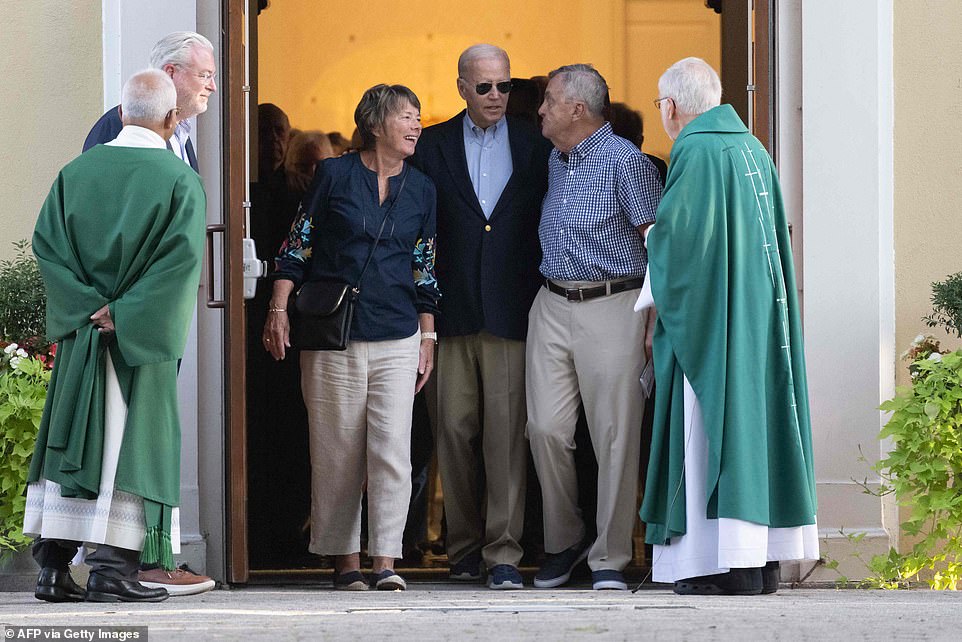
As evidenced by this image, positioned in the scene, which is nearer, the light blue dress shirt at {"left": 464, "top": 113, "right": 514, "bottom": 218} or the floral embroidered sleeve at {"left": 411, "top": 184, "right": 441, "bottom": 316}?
the floral embroidered sleeve at {"left": 411, "top": 184, "right": 441, "bottom": 316}

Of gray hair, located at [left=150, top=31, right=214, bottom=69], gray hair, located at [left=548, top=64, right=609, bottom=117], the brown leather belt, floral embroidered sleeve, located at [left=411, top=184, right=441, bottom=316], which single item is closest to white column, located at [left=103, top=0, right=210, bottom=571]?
gray hair, located at [left=150, top=31, right=214, bottom=69]

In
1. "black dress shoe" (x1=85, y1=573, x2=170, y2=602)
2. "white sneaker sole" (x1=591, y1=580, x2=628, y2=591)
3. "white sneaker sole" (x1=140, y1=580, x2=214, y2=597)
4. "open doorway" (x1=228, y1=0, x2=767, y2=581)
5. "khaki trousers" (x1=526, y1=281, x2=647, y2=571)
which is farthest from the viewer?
"open doorway" (x1=228, y1=0, x2=767, y2=581)

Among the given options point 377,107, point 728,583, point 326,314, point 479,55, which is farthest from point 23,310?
point 728,583

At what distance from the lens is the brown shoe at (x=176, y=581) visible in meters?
4.91

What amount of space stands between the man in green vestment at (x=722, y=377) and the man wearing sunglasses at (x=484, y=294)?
927 mm

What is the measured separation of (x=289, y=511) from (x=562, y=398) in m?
1.71

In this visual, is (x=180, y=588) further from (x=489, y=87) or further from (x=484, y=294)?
(x=489, y=87)

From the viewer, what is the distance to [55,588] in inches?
169

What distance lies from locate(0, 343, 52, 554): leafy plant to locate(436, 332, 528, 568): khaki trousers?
1.48m

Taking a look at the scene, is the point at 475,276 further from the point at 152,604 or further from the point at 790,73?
the point at 152,604

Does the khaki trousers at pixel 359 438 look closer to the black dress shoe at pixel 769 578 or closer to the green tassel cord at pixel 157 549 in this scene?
the green tassel cord at pixel 157 549

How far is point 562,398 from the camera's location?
5.38m

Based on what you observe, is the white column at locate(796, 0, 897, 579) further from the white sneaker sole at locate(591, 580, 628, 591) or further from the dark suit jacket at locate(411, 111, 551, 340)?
the dark suit jacket at locate(411, 111, 551, 340)

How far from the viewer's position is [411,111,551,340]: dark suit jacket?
555 cm
